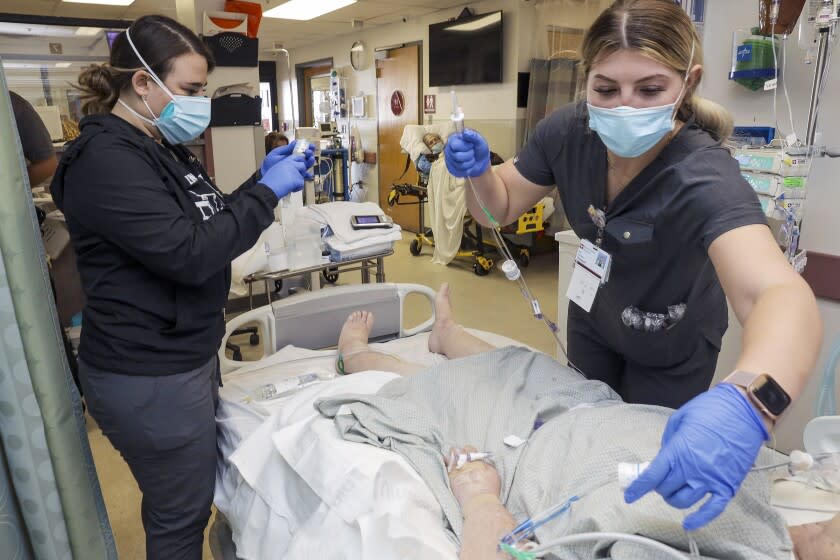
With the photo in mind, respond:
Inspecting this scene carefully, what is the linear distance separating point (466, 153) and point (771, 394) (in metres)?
0.82

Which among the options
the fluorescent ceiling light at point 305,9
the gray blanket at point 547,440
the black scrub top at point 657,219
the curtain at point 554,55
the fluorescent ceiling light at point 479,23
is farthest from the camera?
the fluorescent ceiling light at point 305,9

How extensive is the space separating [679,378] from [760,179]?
0.98 meters

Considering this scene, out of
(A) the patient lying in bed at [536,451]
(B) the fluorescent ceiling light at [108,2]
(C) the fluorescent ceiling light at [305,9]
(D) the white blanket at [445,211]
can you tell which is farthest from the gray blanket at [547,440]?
(B) the fluorescent ceiling light at [108,2]

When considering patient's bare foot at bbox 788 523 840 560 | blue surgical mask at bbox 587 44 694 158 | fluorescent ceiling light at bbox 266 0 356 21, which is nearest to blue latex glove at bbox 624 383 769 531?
patient's bare foot at bbox 788 523 840 560

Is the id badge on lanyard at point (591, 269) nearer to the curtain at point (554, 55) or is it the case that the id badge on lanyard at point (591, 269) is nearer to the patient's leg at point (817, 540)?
the patient's leg at point (817, 540)

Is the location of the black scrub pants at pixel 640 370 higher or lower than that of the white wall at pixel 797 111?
lower

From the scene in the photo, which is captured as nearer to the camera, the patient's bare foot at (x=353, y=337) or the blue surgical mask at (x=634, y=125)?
the blue surgical mask at (x=634, y=125)

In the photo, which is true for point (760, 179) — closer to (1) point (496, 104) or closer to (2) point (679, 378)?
(2) point (679, 378)

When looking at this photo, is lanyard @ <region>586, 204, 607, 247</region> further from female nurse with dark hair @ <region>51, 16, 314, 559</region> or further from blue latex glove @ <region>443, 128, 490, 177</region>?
female nurse with dark hair @ <region>51, 16, 314, 559</region>

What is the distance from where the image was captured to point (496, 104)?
5.48m

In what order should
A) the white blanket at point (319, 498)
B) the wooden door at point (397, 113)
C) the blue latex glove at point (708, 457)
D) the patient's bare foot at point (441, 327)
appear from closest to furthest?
the blue latex glove at point (708, 457), the white blanket at point (319, 498), the patient's bare foot at point (441, 327), the wooden door at point (397, 113)

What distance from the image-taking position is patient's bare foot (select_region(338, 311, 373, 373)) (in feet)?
5.90

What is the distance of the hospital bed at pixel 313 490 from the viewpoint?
99 cm

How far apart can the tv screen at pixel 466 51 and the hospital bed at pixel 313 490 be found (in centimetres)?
430
